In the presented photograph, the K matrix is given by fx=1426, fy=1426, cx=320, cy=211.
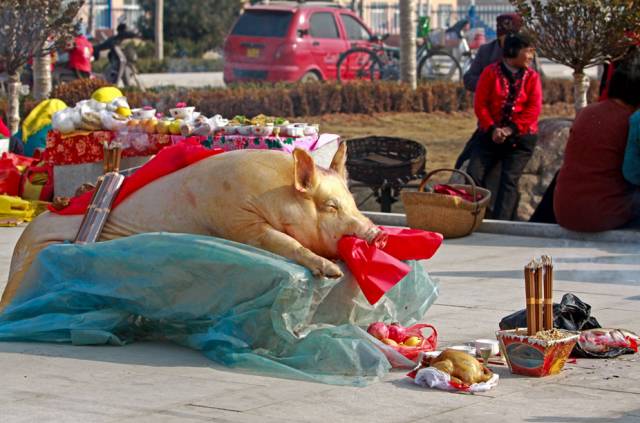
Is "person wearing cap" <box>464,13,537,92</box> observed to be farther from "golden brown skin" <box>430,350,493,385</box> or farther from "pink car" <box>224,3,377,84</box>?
"pink car" <box>224,3,377,84</box>

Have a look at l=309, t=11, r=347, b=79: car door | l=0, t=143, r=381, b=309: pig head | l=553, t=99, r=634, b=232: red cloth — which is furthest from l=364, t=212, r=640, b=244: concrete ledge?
l=309, t=11, r=347, b=79: car door

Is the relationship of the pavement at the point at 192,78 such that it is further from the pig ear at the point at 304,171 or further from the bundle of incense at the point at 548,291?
the bundle of incense at the point at 548,291

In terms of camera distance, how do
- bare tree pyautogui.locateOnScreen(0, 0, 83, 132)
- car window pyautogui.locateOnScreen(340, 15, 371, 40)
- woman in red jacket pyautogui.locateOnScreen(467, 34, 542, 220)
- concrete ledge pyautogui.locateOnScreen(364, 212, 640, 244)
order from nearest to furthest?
concrete ledge pyautogui.locateOnScreen(364, 212, 640, 244)
woman in red jacket pyautogui.locateOnScreen(467, 34, 542, 220)
bare tree pyautogui.locateOnScreen(0, 0, 83, 132)
car window pyautogui.locateOnScreen(340, 15, 371, 40)

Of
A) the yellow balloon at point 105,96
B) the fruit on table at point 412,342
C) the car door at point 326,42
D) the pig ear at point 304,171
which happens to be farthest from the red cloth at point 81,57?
the fruit on table at point 412,342

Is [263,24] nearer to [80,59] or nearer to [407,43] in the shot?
[80,59]

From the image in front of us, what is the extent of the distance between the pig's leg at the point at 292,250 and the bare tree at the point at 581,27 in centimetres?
654

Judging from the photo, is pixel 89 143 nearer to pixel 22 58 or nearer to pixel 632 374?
pixel 22 58

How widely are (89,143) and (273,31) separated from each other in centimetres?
1333

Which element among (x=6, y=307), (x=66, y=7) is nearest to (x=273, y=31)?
(x=66, y=7)

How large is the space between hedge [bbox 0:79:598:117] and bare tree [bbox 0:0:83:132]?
1.99m

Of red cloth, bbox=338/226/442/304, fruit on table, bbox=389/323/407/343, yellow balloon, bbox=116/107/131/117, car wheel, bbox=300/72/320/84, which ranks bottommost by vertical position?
fruit on table, bbox=389/323/407/343

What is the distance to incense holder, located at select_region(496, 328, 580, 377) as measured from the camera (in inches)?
265

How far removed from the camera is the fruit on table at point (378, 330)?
7359 mm

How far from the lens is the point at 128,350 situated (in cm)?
739
